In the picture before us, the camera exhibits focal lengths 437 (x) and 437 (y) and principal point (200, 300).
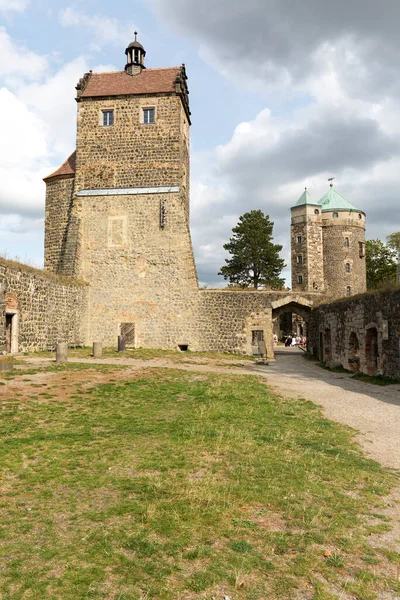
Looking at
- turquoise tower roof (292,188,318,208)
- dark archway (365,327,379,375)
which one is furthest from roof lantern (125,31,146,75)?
turquoise tower roof (292,188,318,208)

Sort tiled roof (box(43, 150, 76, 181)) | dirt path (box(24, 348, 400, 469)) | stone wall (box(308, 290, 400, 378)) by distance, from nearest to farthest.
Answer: dirt path (box(24, 348, 400, 469)) < stone wall (box(308, 290, 400, 378)) < tiled roof (box(43, 150, 76, 181))

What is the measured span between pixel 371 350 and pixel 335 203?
37.2 m

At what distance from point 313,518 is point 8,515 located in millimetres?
3430

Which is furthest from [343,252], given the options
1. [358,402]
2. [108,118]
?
[358,402]

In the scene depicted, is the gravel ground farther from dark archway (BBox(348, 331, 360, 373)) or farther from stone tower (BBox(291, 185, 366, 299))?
stone tower (BBox(291, 185, 366, 299))

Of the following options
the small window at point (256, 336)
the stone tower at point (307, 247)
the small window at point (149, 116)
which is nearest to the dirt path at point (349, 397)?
the small window at point (256, 336)

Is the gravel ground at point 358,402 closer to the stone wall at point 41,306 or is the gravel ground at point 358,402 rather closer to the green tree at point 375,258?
the stone wall at point 41,306

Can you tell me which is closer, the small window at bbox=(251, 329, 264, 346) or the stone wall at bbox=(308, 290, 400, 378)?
the stone wall at bbox=(308, 290, 400, 378)

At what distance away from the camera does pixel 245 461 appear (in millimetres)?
6766

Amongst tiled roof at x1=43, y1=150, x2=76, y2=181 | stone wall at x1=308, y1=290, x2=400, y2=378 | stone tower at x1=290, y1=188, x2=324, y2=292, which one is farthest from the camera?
stone tower at x1=290, y1=188, x2=324, y2=292

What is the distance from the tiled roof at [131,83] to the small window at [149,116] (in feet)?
3.41

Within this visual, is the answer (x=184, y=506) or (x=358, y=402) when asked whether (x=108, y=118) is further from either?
(x=184, y=506)

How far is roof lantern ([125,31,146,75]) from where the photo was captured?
1112 inches

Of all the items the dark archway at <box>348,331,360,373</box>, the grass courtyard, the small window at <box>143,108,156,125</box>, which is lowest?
the grass courtyard
